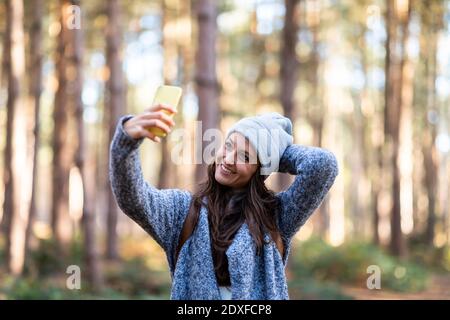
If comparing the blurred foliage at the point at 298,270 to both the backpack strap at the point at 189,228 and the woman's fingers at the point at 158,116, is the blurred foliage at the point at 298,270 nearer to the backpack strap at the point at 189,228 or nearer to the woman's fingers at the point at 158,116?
the backpack strap at the point at 189,228

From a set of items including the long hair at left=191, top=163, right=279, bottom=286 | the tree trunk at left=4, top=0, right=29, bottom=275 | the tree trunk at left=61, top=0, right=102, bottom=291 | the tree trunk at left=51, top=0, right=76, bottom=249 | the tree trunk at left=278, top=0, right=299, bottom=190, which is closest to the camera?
the long hair at left=191, top=163, right=279, bottom=286

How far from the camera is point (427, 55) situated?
2256cm

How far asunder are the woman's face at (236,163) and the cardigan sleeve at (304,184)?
0.19m

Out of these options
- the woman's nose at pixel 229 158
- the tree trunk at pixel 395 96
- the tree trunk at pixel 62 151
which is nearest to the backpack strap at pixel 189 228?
the woman's nose at pixel 229 158

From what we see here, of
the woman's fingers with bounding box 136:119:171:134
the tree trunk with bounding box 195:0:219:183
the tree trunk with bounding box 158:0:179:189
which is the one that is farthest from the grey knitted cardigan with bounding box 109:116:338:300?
the tree trunk with bounding box 158:0:179:189

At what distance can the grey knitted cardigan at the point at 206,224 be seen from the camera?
259 cm

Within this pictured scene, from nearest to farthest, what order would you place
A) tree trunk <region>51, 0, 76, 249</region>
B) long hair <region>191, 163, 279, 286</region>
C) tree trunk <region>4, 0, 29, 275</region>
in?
long hair <region>191, 163, 279, 286</region> → tree trunk <region>4, 0, 29, 275</region> → tree trunk <region>51, 0, 76, 249</region>

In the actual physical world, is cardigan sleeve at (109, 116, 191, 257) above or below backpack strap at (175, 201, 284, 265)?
above

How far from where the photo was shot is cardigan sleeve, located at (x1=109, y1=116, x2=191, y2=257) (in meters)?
2.46

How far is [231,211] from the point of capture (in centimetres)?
286

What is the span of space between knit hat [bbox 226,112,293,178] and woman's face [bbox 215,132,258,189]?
1.2 inches

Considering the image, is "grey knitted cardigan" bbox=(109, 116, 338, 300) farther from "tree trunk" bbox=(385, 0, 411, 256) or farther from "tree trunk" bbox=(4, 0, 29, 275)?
"tree trunk" bbox=(385, 0, 411, 256)

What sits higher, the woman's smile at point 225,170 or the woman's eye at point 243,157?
the woman's eye at point 243,157

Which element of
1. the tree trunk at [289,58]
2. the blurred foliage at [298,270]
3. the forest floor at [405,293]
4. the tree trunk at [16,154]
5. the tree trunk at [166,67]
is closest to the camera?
the blurred foliage at [298,270]
